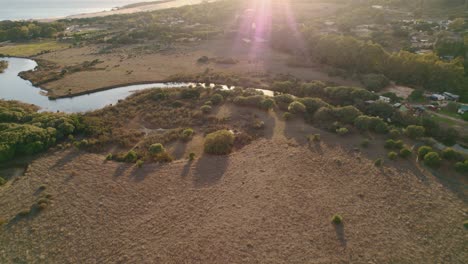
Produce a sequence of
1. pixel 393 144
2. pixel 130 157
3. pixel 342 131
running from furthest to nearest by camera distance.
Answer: pixel 342 131, pixel 393 144, pixel 130 157

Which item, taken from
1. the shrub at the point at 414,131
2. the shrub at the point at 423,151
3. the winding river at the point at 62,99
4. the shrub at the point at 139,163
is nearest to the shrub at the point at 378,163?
the shrub at the point at 423,151

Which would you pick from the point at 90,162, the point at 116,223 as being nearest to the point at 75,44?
the point at 90,162

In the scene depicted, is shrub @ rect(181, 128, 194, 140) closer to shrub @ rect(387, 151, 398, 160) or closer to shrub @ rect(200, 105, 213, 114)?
shrub @ rect(200, 105, 213, 114)

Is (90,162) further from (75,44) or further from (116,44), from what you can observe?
(75,44)

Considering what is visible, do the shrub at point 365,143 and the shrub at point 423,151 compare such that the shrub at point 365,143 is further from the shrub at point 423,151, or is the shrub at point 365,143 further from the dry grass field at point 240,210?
the shrub at point 423,151

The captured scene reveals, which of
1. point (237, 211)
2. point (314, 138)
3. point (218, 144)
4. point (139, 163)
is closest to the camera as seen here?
point (237, 211)

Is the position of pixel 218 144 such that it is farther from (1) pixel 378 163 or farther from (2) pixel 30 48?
(2) pixel 30 48

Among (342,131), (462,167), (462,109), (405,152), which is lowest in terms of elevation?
(462,167)

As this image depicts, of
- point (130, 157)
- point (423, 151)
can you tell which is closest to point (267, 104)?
point (423, 151)
